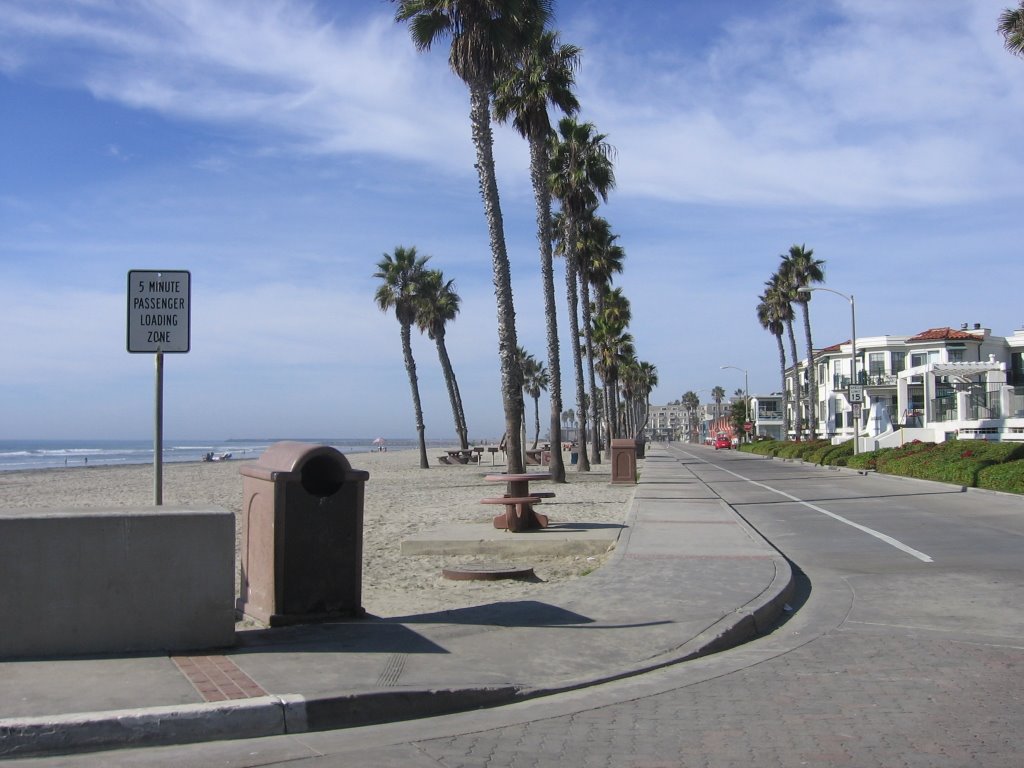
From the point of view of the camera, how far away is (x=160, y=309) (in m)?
7.68

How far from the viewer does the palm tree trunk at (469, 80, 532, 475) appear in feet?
68.7

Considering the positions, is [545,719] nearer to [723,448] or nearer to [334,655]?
[334,655]

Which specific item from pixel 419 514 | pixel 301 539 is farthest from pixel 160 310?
pixel 419 514

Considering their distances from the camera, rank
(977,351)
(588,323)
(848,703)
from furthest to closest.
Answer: (977,351), (588,323), (848,703)

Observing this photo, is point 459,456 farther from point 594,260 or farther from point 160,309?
point 160,309

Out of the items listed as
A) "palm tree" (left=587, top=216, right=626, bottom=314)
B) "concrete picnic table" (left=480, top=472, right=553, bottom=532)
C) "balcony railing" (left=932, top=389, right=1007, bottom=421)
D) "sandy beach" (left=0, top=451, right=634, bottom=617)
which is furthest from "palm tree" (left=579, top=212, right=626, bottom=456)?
"concrete picnic table" (left=480, top=472, right=553, bottom=532)

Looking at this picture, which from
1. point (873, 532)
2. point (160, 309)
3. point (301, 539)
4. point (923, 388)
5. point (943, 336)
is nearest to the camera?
point (160, 309)

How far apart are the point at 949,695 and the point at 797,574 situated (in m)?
5.48

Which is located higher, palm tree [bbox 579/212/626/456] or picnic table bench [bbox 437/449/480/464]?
palm tree [bbox 579/212/626/456]

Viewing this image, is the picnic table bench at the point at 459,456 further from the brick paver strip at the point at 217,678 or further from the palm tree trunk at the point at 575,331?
the brick paver strip at the point at 217,678

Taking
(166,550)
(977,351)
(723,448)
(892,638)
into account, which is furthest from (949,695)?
(723,448)

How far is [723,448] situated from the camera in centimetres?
10919

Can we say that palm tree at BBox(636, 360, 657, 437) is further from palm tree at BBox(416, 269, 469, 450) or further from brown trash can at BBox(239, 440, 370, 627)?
brown trash can at BBox(239, 440, 370, 627)

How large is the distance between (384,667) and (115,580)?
198cm
